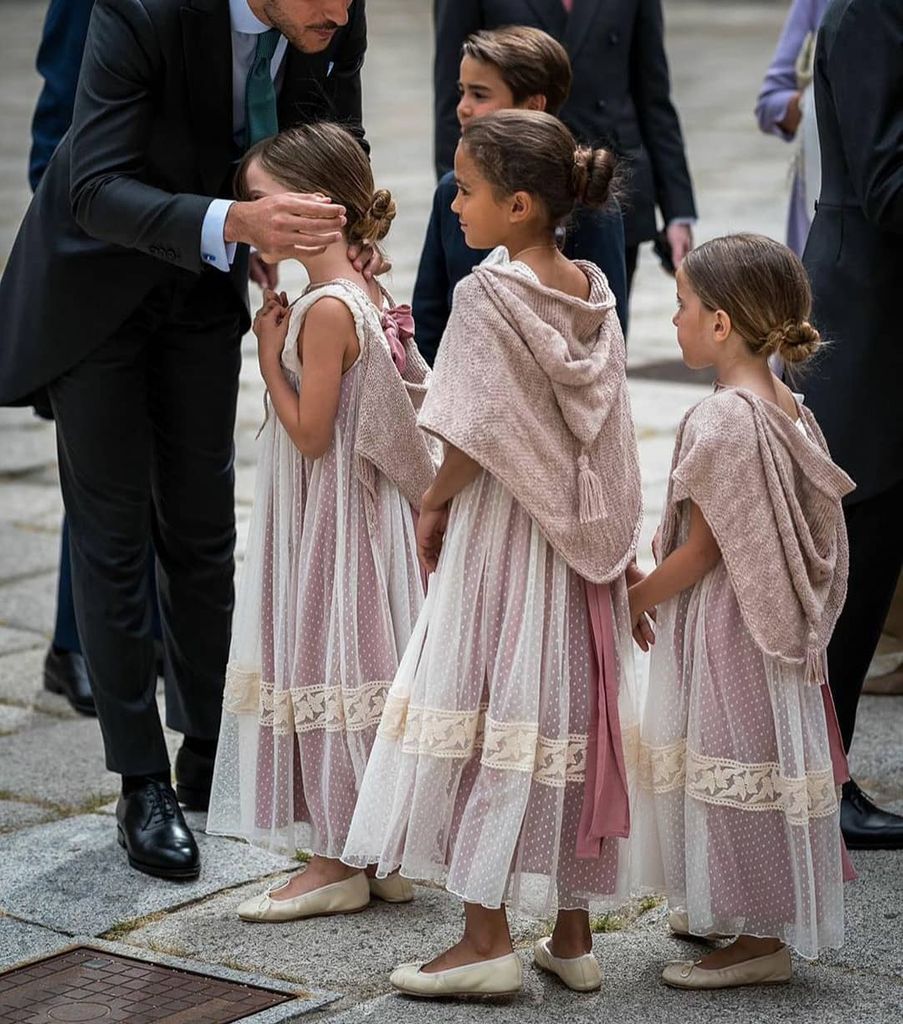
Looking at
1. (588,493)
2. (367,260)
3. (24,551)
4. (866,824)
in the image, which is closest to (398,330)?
(367,260)

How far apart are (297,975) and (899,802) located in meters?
1.57

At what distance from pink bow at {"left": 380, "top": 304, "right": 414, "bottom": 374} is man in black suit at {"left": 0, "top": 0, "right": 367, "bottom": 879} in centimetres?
32

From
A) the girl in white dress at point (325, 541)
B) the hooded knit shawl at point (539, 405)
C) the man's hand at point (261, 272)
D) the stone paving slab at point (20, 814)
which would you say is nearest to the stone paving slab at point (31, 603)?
the stone paving slab at point (20, 814)

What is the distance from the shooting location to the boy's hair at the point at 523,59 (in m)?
4.32

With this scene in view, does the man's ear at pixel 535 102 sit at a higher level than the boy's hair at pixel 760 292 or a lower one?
higher

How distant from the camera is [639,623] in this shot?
334 centimetres

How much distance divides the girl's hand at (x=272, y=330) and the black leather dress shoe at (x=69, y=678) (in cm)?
181

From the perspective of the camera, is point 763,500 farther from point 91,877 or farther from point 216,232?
point 91,877

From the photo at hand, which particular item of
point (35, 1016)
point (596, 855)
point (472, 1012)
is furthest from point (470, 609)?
point (35, 1016)

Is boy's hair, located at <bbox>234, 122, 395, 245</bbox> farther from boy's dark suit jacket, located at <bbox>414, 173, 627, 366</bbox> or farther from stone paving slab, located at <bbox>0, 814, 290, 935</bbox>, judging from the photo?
stone paving slab, located at <bbox>0, 814, 290, 935</bbox>

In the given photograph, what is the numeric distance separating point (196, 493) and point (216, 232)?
80 cm

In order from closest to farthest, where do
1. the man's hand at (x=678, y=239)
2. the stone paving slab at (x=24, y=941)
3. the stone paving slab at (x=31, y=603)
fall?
1. the stone paving slab at (x=24, y=941)
2. the man's hand at (x=678, y=239)
3. the stone paving slab at (x=31, y=603)

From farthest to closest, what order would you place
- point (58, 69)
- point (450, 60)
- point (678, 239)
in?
point (678, 239)
point (450, 60)
point (58, 69)

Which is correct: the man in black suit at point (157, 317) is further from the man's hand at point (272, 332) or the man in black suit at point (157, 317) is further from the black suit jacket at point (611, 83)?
the black suit jacket at point (611, 83)
